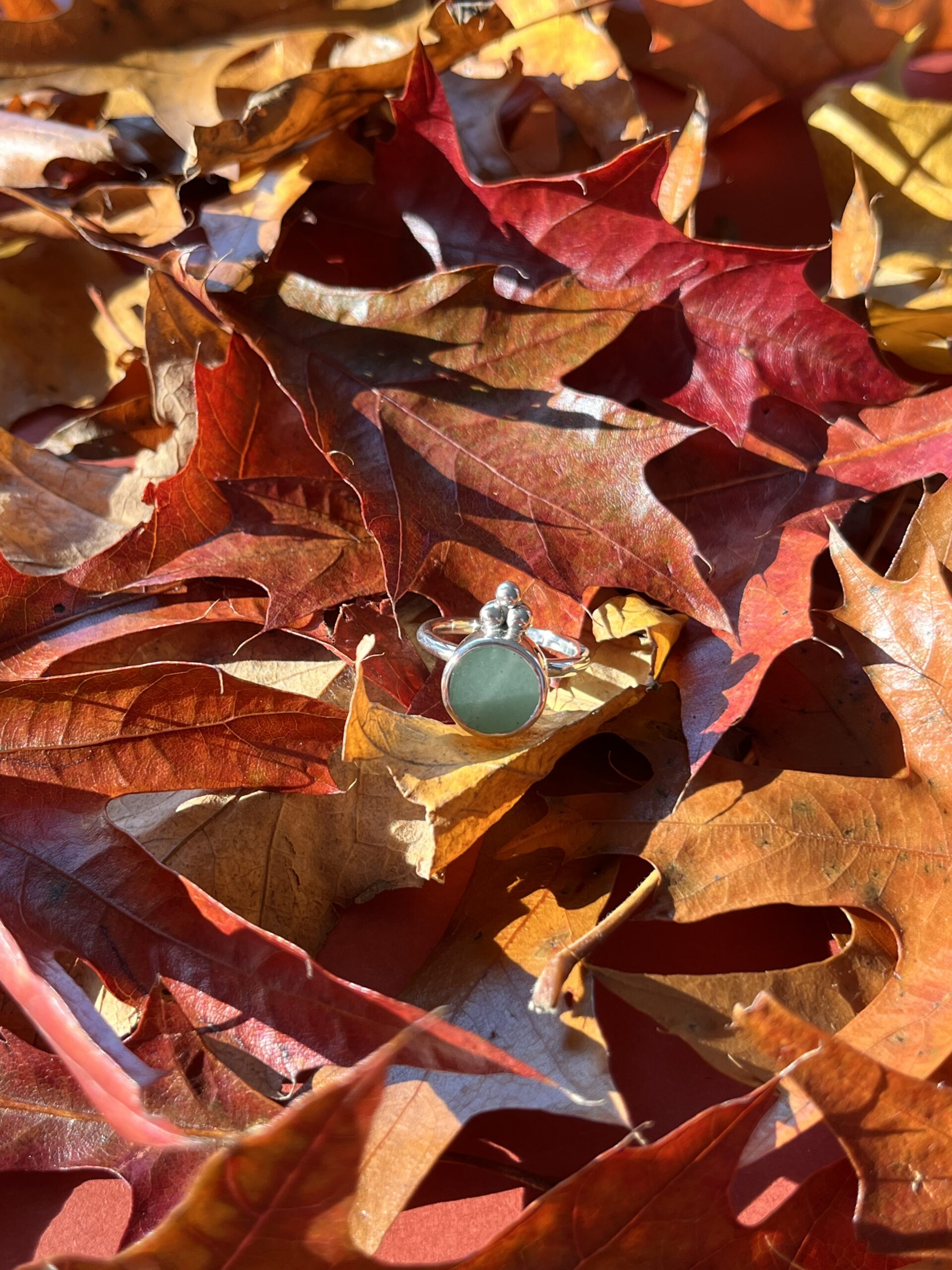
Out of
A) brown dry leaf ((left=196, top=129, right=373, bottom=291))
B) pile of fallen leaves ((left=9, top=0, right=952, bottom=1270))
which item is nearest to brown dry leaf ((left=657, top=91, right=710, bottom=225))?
pile of fallen leaves ((left=9, top=0, right=952, bottom=1270))

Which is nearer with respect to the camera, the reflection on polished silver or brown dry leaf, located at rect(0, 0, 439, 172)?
the reflection on polished silver

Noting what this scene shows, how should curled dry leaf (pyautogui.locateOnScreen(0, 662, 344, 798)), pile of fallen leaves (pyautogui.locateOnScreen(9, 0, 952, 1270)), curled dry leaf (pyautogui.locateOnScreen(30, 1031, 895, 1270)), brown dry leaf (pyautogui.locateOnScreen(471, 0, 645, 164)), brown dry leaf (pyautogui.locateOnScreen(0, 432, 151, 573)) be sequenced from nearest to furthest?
1. curled dry leaf (pyautogui.locateOnScreen(30, 1031, 895, 1270))
2. pile of fallen leaves (pyautogui.locateOnScreen(9, 0, 952, 1270))
3. curled dry leaf (pyautogui.locateOnScreen(0, 662, 344, 798))
4. brown dry leaf (pyautogui.locateOnScreen(0, 432, 151, 573))
5. brown dry leaf (pyautogui.locateOnScreen(471, 0, 645, 164))

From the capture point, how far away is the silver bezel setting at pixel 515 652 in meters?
0.64

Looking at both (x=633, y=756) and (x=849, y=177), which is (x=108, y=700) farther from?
(x=849, y=177)

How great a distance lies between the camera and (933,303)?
0.76m

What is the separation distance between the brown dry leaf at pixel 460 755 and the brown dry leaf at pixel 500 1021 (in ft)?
0.15

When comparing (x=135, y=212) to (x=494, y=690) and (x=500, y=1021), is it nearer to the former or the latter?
(x=494, y=690)

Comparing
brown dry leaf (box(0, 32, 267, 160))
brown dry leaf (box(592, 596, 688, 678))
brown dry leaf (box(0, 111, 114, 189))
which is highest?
brown dry leaf (box(0, 32, 267, 160))

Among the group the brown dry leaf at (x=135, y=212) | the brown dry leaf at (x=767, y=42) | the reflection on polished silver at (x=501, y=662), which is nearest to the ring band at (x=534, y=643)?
the reflection on polished silver at (x=501, y=662)

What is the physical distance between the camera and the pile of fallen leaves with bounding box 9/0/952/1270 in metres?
0.47

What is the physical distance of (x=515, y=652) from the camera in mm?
663

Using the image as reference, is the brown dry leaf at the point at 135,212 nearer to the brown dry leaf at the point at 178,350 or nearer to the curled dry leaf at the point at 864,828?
the brown dry leaf at the point at 178,350

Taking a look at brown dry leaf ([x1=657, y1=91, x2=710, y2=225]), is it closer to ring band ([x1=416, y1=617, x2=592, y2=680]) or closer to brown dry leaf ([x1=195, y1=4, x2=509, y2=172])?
brown dry leaf ([x1=195, y1=4, x2=509, y2=172])

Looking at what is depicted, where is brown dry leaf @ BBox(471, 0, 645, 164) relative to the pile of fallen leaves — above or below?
above
